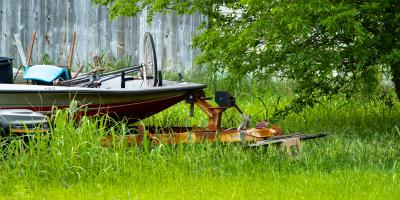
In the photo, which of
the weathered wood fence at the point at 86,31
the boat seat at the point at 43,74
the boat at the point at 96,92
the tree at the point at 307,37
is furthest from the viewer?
the weathered wood fence at the point at 86,31

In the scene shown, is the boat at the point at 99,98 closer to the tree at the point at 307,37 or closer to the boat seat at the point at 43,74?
the boat seat at the point at 43,74

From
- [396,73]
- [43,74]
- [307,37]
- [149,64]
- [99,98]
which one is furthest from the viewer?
[396,73]

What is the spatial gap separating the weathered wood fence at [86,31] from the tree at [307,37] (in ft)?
18.0

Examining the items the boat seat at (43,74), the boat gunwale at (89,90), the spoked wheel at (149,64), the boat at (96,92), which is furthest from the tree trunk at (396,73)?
the boat seat at (43,74)

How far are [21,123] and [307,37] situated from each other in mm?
3798

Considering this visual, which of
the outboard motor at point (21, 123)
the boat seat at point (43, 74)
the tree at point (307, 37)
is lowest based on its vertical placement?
the outboard motor at point (21, 123)

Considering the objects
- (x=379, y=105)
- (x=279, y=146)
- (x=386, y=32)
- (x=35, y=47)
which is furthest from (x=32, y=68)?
(x=35, y=47)

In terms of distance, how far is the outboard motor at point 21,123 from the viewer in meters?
9.50

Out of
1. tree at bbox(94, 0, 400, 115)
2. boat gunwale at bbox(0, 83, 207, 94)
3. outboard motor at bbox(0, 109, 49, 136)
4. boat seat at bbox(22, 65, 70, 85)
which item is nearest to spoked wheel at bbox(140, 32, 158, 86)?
boat gunwale at bbox(0, 83, 207, 94)

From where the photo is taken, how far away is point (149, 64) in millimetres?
11578

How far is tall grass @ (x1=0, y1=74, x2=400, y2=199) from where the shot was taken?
8.33 m

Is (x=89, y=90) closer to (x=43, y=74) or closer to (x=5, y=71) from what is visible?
(x=43, y=74)

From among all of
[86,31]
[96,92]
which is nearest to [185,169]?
[96,92]

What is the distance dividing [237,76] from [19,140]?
3.78 m
